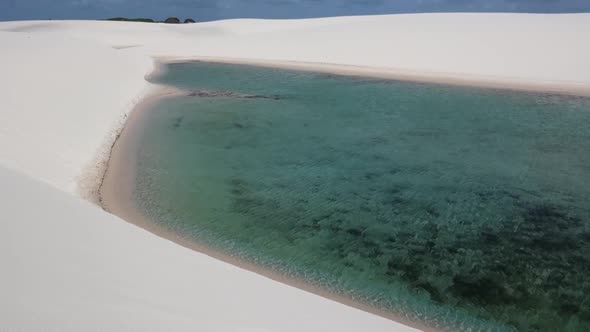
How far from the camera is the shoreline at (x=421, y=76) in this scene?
20516mm

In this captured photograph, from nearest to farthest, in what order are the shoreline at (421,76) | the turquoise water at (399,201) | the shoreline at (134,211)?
the shoreline at (134,211)
the turquoise water at (399,201)
the shoreline at (421,76)

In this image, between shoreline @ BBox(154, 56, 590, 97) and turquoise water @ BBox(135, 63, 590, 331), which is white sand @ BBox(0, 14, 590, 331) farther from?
turquoise water @ BBox(135, 63, 590, 331)

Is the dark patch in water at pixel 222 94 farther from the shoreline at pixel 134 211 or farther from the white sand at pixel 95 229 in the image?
the shoreline at pixel 134 211

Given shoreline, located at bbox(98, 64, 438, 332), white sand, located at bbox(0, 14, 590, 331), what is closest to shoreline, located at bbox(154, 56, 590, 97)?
white sand, located at bbox(0, 14, 590, 331)

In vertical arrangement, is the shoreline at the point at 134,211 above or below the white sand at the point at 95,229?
below

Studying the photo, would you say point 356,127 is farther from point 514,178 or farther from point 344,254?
point 344,254

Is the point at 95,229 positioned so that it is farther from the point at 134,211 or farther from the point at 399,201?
the point at 399,201

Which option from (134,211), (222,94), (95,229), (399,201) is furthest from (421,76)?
(95,229)

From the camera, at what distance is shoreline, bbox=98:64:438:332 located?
5008 millimetres

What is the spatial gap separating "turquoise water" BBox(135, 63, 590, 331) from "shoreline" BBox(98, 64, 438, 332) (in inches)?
5.7

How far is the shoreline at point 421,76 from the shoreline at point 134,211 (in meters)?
15.1

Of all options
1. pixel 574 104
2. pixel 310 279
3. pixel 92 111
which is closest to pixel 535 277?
pixel 310 279

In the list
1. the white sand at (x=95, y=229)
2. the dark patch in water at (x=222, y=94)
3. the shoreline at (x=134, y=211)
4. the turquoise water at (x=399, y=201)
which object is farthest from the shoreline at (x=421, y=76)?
the shoreline at (x=134, y=211)

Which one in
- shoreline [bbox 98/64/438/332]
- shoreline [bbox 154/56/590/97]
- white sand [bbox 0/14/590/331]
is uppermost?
shoreline [bbox 154/56/590/97]
